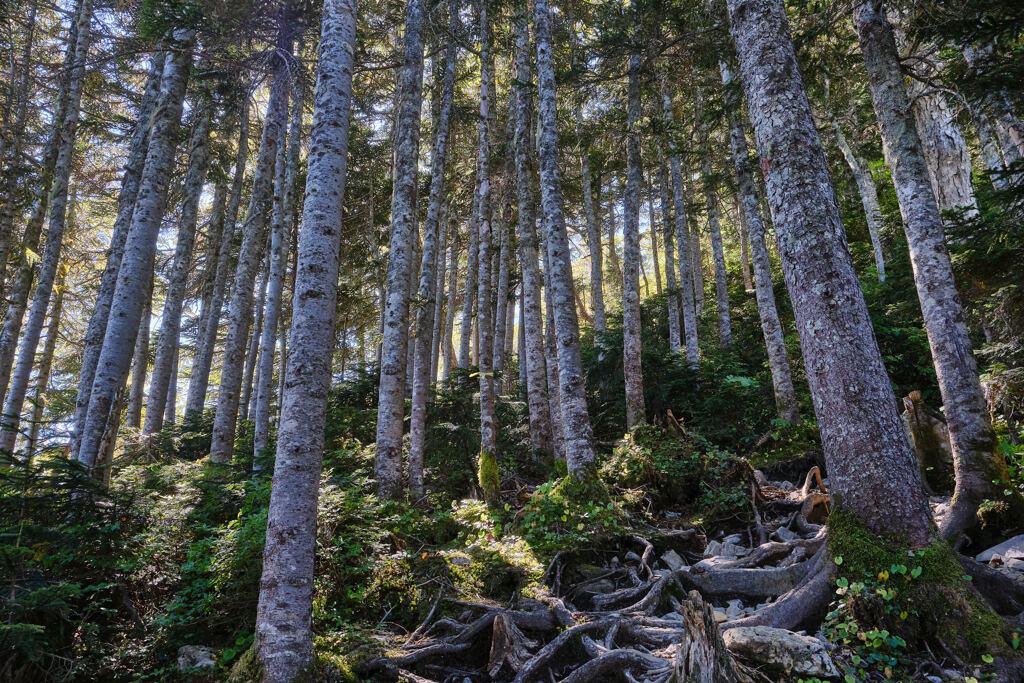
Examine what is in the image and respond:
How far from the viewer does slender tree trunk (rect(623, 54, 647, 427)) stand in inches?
424

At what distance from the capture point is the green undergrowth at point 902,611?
2.97 metres

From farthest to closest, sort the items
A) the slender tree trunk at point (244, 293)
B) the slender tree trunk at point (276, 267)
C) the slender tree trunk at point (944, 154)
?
the slender tree trunk at point (276, 267), the slender tree trunk at point (244, 293), the slender tree trunk at point (944, 154)

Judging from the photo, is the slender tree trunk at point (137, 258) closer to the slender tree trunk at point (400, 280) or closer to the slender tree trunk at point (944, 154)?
the slender tree trunk at point (400, 280)

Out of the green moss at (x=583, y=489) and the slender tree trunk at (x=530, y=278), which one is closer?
the green moss at (x=583, y=489)

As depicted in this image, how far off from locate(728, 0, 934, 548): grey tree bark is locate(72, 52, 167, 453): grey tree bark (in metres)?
10.3

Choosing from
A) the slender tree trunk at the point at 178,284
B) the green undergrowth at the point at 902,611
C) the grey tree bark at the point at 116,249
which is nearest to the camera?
the green undergrowth at the point at 902,611

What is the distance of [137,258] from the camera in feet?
25.5

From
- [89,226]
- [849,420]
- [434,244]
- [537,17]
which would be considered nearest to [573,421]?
[849,420]

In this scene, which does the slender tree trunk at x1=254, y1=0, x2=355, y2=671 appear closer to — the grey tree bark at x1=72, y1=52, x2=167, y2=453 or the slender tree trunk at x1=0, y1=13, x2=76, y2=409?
the grey tree bark at x1=72, y1=52, x2=167, y2=453

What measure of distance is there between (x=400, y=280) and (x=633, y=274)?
19.1 feet

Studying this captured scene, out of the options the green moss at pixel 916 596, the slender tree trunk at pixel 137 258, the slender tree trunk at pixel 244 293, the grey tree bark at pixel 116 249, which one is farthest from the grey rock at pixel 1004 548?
the grey tree bark at pixel 116 249

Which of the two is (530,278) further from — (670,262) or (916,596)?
(670,262)

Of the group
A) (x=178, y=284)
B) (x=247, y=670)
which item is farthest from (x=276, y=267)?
(x=247, y=670)

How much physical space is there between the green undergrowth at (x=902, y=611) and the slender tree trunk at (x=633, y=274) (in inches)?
271
